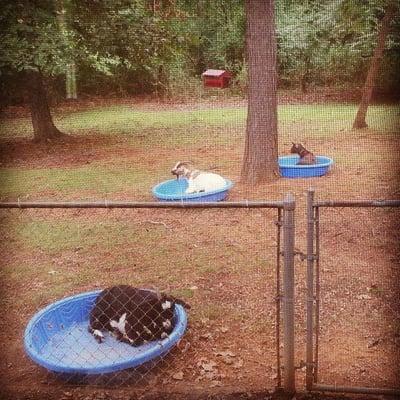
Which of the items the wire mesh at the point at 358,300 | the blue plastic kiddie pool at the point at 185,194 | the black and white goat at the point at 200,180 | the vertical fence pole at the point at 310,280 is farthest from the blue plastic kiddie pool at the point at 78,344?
the black and white goat at the point at 200,180

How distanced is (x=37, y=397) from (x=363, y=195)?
5.39 metres

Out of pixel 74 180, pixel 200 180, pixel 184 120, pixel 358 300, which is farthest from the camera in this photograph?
pixel 184 120

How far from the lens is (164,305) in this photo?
368 cm

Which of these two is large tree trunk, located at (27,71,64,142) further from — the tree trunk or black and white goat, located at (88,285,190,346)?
black and white goat, located at (88,285,190,346)

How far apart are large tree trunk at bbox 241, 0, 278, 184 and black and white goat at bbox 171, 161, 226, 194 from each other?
804mm

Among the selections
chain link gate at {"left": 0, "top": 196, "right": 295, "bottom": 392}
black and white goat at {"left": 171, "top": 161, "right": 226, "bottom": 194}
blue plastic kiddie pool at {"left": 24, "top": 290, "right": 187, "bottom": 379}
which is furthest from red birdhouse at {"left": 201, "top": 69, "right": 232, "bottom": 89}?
chain link gate at {"left": 0, "top": 196, "right": 295, "bottom": 392}

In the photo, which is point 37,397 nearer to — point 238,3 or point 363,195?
point 363,195

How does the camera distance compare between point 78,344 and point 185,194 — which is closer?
point 78,344

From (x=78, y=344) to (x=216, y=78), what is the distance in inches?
646

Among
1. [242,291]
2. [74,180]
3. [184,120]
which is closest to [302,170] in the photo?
[242,291]

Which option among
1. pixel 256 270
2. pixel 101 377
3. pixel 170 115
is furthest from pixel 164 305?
pixel 170 115

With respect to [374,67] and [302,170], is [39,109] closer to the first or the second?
[302,170]

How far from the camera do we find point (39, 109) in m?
12.5

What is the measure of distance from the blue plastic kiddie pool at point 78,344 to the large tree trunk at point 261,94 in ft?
13.6
